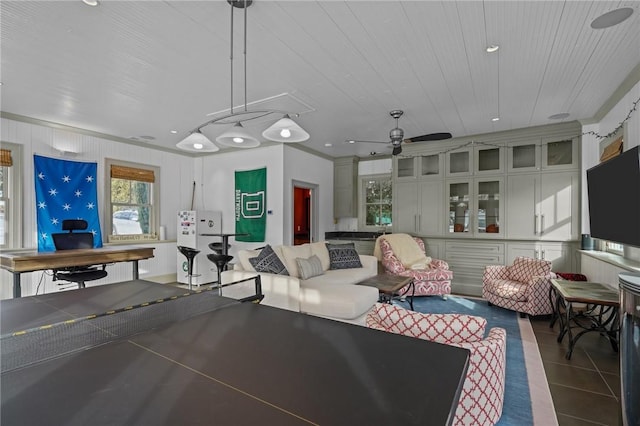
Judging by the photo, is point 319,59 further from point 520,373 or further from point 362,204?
point 362,204

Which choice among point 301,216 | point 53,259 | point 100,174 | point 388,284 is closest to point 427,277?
point 388,284

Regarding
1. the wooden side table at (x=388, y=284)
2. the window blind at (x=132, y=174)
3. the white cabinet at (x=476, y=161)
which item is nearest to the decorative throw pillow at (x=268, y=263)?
the wooden side table at (x=388, y=284)

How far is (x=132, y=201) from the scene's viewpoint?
18.7 ft

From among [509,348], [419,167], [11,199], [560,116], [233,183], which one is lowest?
[509,348]

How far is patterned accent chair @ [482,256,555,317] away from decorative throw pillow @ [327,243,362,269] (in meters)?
1.88

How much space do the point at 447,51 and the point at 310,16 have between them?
1.24 m

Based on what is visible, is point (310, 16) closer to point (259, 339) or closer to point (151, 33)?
point (151, 33)

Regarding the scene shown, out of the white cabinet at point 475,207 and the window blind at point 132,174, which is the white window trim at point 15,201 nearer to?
the window blind at point 132,174

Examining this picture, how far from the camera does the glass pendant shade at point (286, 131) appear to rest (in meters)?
2.41

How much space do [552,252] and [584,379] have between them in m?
2.75

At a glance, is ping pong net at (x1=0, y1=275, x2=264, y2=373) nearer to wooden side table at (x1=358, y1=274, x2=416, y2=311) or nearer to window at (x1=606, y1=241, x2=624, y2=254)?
wooden side table at (x1=358, y1=274, x2=416, y2=311)

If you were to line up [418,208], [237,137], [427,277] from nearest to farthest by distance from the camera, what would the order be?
[237,137]
[427,277]
[418,208]

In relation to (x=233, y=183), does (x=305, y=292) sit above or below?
below

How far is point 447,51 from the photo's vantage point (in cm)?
266
